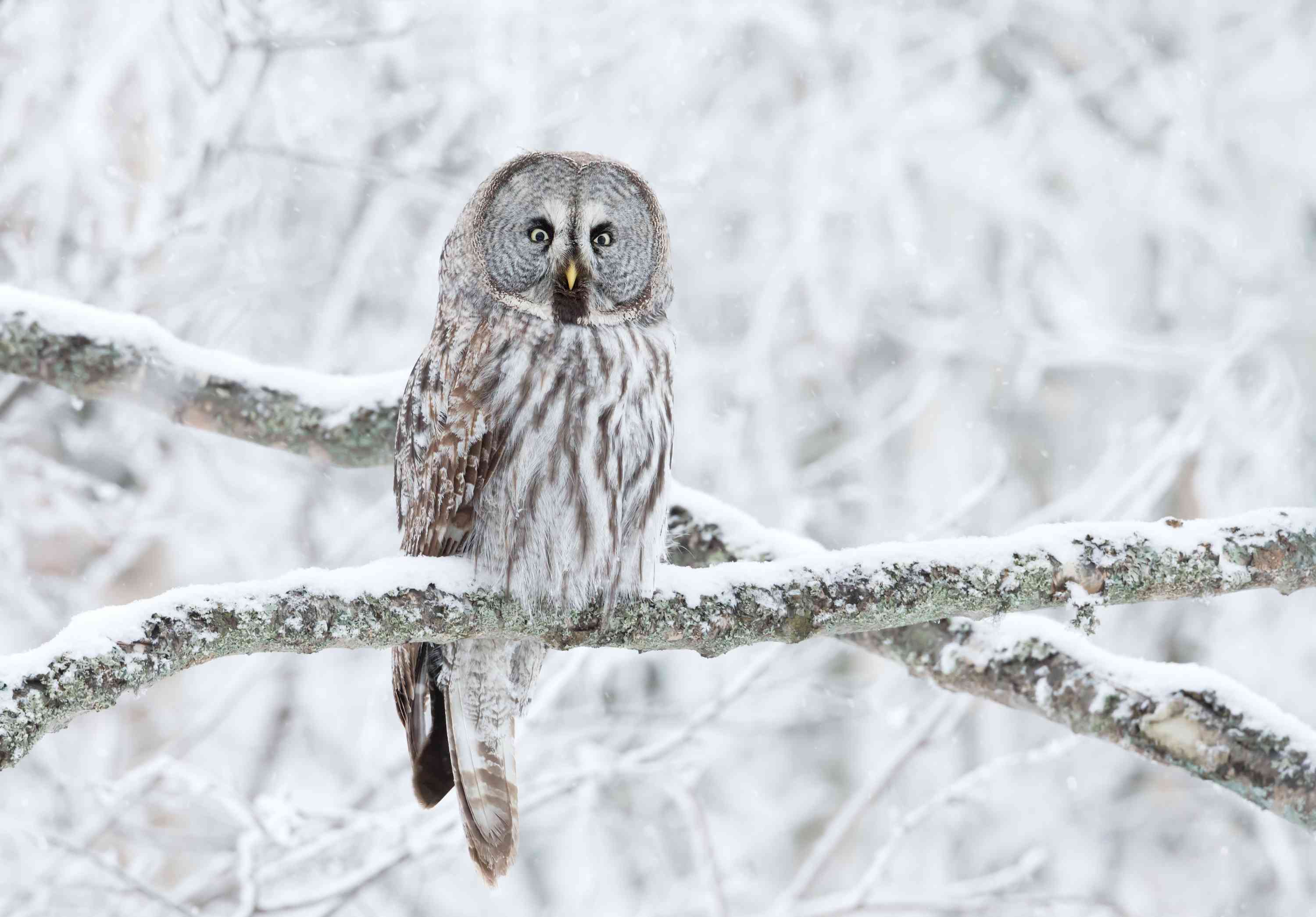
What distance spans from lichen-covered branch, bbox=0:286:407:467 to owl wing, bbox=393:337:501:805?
18 cm

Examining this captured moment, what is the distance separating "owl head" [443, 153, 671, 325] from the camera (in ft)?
9.22

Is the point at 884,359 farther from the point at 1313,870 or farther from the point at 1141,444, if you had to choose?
the point at 1313,870

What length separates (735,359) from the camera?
22.1ft

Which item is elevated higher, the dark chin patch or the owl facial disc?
the owl facial disc

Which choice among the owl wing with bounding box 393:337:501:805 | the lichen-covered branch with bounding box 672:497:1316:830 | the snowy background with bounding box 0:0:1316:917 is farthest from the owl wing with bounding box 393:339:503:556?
the snowy background with bounding box 0:0:1316:917

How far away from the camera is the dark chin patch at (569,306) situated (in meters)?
→ 2.75

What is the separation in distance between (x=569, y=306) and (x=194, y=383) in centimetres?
85

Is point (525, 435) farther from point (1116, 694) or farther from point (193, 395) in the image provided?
point (1116, 694)

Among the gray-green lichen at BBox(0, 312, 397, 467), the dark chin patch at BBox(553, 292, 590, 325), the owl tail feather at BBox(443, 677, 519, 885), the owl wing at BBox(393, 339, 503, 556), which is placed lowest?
the owl tail feather at BBox(443, 677, 519, 885)

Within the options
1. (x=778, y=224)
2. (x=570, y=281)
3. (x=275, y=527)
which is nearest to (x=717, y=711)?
(x=570, y=281)

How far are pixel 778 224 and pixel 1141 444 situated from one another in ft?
7.81

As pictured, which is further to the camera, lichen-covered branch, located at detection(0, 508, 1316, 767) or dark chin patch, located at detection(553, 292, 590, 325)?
dark chin patch, located at detection(553, 292, 590, 325)

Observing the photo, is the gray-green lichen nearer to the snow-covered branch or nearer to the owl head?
the snow-covered branch

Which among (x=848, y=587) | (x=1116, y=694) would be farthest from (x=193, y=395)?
(x=1116, y=694)
